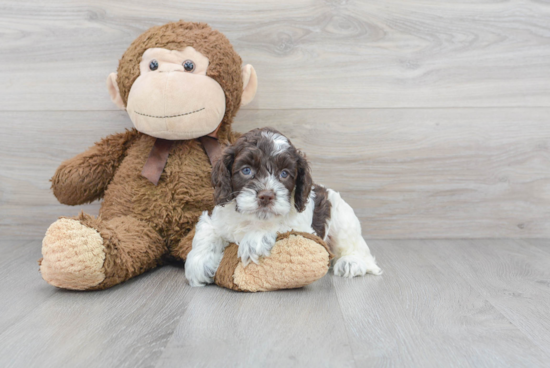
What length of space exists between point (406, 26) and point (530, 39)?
1.99ft

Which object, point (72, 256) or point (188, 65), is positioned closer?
point (72, 256)

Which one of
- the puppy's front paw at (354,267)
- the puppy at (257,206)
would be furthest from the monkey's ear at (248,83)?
the puppy's front paw at (354,267)

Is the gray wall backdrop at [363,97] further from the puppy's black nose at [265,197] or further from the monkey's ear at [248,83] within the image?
the puppy's black nose at [265,197]

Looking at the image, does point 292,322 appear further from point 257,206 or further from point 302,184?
point 302,184

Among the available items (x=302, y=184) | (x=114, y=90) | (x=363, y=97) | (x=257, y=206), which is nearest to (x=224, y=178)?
(x=257, y=206)

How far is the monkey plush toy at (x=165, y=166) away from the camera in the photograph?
152 centimetres

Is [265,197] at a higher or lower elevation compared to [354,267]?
higher

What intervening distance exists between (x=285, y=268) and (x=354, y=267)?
1.26 feet

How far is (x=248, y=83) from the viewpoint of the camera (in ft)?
6.54

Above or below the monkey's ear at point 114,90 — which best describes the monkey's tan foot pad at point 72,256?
below

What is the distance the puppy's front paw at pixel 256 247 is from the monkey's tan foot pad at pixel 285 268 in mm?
15

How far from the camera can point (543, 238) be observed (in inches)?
93.6

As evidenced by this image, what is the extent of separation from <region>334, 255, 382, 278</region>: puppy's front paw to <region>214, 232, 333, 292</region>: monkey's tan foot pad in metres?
0.27

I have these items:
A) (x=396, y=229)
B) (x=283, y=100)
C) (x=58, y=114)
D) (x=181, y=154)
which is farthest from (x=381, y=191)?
(x=58, y=114)
